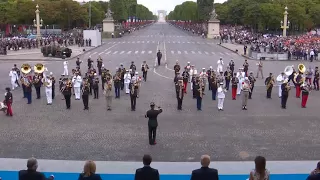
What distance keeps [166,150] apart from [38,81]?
10165mm

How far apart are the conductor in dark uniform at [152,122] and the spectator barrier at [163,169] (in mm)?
1950

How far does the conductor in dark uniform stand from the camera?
1280 cm

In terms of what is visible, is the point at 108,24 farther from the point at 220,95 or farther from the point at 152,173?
the point at 152,173

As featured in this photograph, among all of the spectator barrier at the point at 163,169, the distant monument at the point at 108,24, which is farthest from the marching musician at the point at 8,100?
the distant monument at the point at 108,24

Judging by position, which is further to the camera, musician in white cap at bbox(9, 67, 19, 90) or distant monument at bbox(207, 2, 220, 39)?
distant monument at bbox(207, 2, 220, 39)

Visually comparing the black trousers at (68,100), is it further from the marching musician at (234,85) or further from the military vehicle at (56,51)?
the military vehicle at (56,51)

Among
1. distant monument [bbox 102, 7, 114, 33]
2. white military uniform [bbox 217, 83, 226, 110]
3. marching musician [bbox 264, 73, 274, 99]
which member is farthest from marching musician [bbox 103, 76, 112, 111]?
distant monument [bbox 102, 7, 114, 33]

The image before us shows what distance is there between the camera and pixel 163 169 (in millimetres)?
10617

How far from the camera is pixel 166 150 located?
1257 centimetres

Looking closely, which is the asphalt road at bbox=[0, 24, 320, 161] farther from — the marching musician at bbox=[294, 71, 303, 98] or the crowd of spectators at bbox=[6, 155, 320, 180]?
the crowd of spectators at bbox=[6, 155, 320, 180]

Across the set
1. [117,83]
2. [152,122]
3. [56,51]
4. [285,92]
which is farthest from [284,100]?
[56,51]

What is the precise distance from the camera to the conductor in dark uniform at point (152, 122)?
12.8m

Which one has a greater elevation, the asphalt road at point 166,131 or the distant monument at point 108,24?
the distant monument at point 108,24

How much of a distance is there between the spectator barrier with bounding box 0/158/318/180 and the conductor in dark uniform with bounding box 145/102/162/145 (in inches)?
76.8
